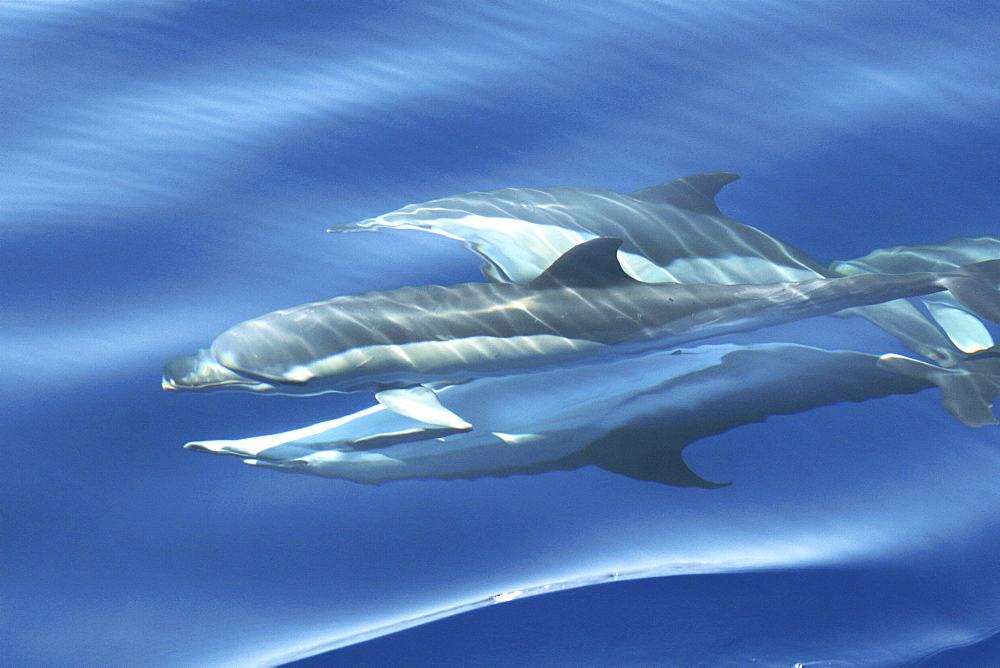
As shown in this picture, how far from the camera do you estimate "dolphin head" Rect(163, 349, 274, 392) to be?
15.4 feet

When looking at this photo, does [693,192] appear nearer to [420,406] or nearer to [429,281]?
[429,281]

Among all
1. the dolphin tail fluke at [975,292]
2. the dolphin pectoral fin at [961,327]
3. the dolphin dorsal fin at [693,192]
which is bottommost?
the dolphin pectoral fin at [961,327]

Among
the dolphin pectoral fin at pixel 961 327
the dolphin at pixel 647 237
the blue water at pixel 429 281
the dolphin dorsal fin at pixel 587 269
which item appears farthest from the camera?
the dolphin at pixel 647 237

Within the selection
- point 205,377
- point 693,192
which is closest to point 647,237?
point 693,192

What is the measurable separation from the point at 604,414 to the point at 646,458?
13.3 inches

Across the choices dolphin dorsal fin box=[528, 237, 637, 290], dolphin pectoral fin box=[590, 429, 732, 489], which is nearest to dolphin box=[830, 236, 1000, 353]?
dolphin dorsal fin box=[528, 237, 637, 290]

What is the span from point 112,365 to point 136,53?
3317 mm

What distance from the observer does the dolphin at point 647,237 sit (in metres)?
5.68

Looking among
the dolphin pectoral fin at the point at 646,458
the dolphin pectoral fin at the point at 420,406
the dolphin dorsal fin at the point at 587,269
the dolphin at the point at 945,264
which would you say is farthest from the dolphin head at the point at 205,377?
the dolphin at the point at 945,264

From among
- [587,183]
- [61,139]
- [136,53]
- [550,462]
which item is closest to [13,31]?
[136,53]

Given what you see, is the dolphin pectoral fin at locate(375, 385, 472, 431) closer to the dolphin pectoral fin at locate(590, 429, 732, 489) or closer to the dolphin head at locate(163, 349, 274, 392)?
the dolphin head at locate(163, 349, 274, 392)

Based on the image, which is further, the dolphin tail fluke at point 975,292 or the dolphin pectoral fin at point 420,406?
the dolphin tail fluke at point 975,292

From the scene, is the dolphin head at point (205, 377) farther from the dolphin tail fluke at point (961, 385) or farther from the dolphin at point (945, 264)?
the dolphin at point (945, 264)

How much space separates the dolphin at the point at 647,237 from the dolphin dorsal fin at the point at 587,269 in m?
0.45
